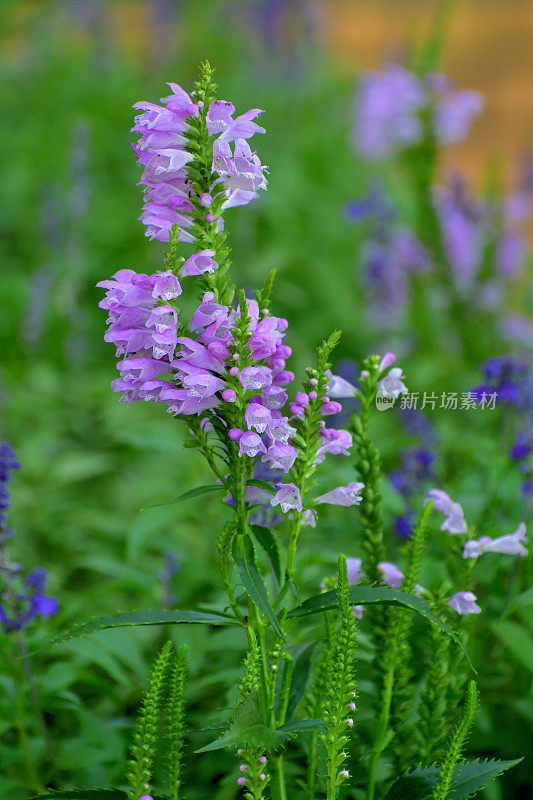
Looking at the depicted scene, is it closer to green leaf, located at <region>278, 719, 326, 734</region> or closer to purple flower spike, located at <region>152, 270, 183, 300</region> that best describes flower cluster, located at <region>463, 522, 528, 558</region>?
green leaf, located at <region>278, 719, 326, 734</region>

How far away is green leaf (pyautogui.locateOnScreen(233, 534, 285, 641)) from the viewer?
3.10 feet

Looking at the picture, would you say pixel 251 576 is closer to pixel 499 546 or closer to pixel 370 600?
pixel 370 600

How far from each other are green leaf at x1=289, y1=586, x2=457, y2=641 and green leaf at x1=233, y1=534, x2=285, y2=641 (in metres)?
0.06

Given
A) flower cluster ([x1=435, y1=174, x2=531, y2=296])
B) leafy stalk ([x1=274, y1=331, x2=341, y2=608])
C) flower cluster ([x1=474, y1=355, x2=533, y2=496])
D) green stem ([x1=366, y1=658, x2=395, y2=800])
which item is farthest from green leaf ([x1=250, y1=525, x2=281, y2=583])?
flower cluster ([x1=435, y1=174, x2=531, y2=296])

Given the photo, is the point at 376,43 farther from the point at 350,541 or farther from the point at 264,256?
the point at 350,541

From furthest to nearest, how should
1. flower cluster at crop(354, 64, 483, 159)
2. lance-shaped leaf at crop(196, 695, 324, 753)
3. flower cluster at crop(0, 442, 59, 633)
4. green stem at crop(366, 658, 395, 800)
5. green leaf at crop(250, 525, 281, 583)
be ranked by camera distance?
flower cluster at crop(354, 64, 483, 159) → flower cluster at crop(0, 442, 59, 633) → green stem at crop(366, 658, 395, 800) → green leaf at crop(250, 525, 281, 583) → lance-shaped leaf at crop(196, 695, 324, 753)

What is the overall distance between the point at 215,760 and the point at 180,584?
63 centimetres

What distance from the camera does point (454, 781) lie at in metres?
1.10

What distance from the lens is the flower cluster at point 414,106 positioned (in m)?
3.18

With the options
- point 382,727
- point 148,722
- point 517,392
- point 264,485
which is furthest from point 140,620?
point 517,392

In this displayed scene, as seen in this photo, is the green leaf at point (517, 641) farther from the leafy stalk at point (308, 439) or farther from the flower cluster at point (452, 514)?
the leafy stalk at point (308, 439)

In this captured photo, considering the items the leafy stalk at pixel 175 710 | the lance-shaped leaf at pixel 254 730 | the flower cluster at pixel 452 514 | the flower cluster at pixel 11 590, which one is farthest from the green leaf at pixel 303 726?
the flower cluster at pixel 11 590

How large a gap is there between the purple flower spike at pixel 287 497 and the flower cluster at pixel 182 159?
345 millimetres

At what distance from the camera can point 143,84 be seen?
19.1ft
